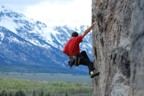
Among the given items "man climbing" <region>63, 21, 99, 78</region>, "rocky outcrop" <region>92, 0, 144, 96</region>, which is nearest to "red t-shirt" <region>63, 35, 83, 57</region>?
"man climbing" <region>63, 21, 99, 78</region>

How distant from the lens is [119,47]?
630 inches

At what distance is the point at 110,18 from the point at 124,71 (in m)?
3.40

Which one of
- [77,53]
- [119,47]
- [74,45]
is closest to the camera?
[119,47]

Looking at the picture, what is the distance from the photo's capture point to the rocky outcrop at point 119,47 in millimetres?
12984

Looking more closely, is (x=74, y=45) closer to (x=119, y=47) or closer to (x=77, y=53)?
(x=77, y=53)

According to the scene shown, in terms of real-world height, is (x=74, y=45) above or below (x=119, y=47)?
above

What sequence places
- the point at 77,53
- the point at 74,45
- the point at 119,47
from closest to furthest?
the point at 119,47, the point at 74,45, the point at 77,53

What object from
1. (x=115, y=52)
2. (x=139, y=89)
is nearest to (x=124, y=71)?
(x=115, y=52)

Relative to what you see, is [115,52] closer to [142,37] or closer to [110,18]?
[110,18]

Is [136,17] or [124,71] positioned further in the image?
[124,71]

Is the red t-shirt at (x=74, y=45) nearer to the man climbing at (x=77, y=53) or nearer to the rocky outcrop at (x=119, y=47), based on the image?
the man climbing at (x=77, y=53)

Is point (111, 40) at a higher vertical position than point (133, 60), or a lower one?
higher

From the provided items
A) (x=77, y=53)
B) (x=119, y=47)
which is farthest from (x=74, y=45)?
(x=119, y=47)

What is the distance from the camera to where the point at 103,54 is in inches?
720
